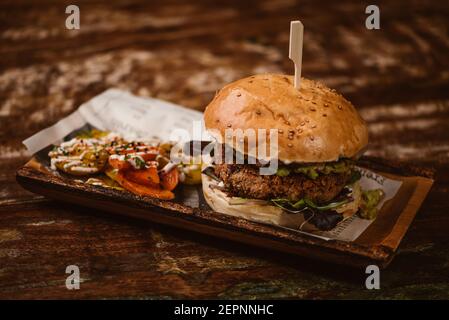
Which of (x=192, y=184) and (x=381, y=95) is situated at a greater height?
(x=381, y=95)

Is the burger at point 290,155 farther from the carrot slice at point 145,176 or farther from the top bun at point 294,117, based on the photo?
the carrot slice at point 145,176

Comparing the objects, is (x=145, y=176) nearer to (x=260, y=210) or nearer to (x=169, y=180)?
(x=169, y=180)

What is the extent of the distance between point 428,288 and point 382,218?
411 mm

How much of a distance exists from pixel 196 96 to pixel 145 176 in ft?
5.52

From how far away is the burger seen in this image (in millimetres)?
2447

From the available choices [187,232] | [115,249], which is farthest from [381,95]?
[115,249]

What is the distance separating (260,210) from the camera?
2.50 metres

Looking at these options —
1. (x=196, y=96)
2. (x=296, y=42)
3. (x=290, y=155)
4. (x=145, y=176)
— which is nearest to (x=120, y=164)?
(x=145, y=176)

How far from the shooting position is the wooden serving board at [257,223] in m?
2.30

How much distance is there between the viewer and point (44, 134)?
3121mm

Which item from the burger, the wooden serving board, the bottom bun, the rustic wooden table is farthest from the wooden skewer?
the rustic wooden table

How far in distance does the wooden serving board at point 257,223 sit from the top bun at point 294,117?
312 mm

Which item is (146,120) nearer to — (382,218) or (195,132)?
(195,132)

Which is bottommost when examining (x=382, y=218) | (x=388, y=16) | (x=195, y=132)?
(x=382, y=218)
